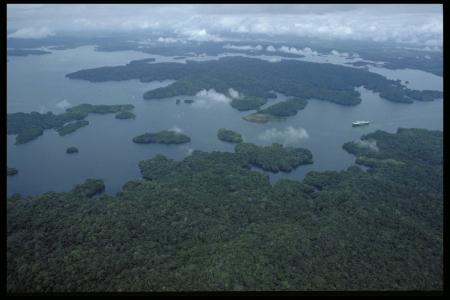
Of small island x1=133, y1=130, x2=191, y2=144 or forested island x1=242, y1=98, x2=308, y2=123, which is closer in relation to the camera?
small island x1=133, y1=130, x2=191, y2=144

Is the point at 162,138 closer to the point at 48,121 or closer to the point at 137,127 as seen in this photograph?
the point at 137,127

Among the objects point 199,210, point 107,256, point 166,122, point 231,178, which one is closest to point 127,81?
point 166,122

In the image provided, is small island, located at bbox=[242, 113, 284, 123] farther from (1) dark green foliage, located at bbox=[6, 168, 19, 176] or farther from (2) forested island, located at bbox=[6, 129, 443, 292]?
(1) dark green foliage, located at bbox=[6, 168, 19, 176]

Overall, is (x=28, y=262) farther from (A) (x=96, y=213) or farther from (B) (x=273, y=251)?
(B) (x=273, y=251)

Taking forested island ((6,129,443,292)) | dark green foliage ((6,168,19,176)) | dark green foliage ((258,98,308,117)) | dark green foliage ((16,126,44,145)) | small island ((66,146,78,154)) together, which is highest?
dark green foliage ((258,98,308,117))

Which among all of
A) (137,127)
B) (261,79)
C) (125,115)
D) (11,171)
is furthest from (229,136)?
(261,79)

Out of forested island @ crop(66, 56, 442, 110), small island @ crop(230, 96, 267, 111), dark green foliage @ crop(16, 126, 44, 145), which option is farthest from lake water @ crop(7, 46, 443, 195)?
forested island @ crop(66, 56, 442, 110)

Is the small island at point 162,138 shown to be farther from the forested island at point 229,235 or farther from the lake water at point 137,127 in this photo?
the forested island at point 229,235

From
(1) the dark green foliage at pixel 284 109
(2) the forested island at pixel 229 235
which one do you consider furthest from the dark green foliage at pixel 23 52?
(2) the forested island at pixel 229 235
